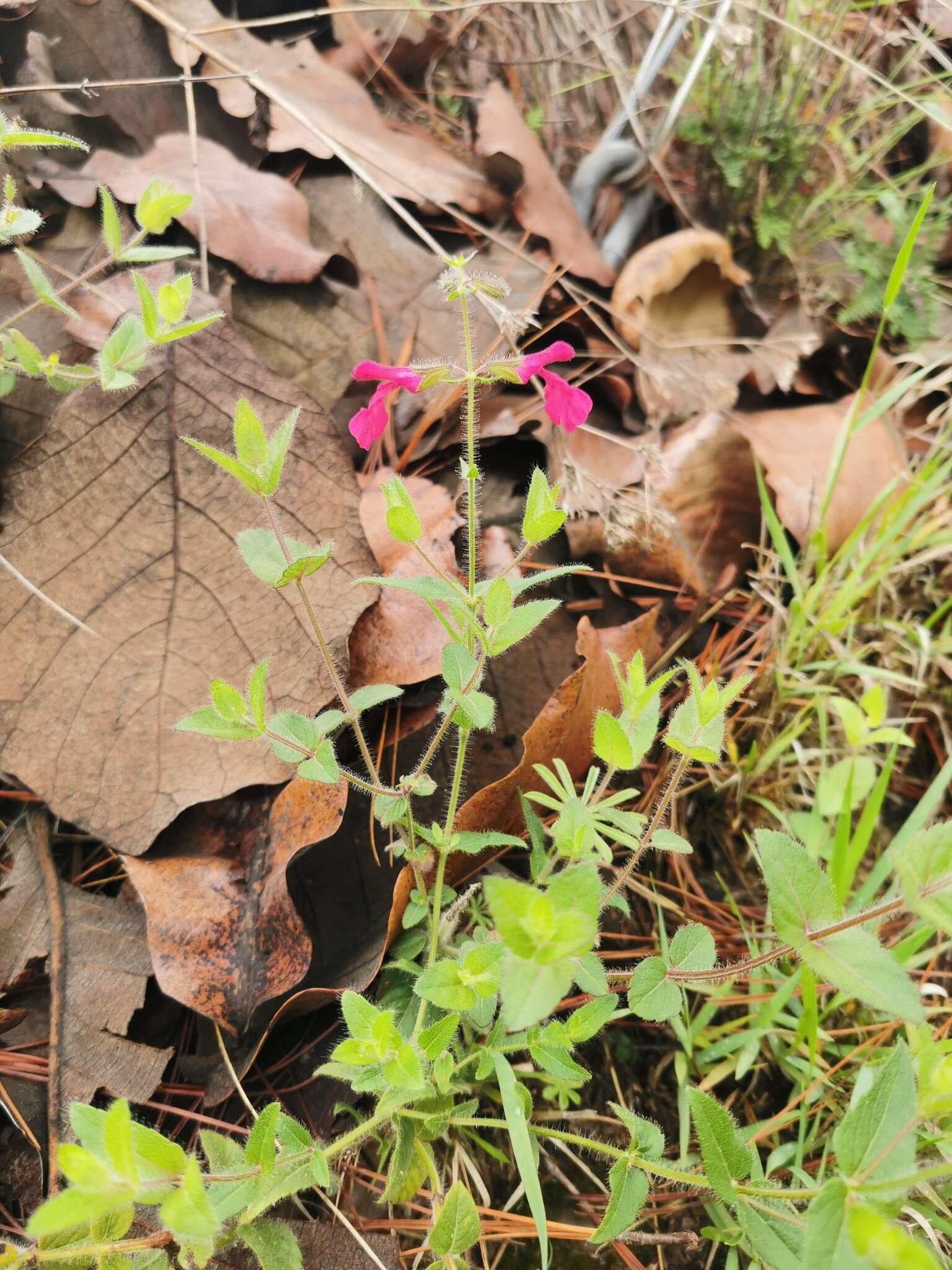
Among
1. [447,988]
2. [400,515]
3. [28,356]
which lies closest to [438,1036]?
[447,988]

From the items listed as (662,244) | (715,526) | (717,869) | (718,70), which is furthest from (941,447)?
(718,70)

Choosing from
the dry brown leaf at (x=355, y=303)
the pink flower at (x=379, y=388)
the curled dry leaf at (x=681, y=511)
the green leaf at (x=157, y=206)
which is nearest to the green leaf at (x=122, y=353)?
the green leaf at (x=157, y=206)

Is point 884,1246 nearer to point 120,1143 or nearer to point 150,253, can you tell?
point 120,1143

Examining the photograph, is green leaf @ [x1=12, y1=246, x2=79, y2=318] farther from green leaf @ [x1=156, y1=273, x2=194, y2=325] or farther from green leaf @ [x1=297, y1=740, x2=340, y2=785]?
green leaf @ [x1=297, y1=740, x2=340, y2=785]

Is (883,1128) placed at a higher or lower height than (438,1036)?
higher

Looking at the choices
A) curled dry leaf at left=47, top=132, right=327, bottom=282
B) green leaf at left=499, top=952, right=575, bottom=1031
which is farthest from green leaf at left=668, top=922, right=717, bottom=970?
curled dry leaf at left=47, top=132, right=327, bottom=282

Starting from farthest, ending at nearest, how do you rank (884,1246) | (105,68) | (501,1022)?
(105,68) → (501,1022) → (884,1246)
